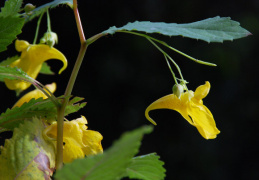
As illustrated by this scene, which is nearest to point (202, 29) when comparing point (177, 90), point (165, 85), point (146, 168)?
point (177, 90)

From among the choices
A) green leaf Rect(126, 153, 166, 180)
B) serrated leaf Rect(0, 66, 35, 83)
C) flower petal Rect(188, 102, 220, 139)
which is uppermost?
serrated leaf Rect(0, 66, 35, 83)

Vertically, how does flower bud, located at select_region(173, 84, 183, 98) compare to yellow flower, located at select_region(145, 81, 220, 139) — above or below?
above

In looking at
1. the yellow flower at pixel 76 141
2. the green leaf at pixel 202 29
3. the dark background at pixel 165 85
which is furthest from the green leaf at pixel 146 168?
the dark background at pixel 165 85

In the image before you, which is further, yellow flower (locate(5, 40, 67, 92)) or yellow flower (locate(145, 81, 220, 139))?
yellow flower (locate(5, 40, 67, 92))

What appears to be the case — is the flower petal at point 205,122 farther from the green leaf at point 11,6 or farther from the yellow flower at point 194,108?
the green leaf at point 11,6

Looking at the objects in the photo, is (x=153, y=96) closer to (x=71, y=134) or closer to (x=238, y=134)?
(x=238, y=134)

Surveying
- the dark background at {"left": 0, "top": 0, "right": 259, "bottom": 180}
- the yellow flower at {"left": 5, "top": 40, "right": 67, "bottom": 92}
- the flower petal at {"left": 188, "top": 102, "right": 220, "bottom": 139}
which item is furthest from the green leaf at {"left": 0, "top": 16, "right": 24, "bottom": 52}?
the dark background at {"left": 0, "top": 0, "right": 259, "bottom": 180}

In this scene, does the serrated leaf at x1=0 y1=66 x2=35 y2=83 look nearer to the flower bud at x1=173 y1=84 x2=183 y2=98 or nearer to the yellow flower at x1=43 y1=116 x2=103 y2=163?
the yellow flower at x1=43 y1=116 x2=103 y2=163
